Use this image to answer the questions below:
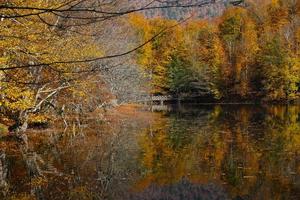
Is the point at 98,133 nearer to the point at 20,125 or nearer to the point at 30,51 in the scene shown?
the point at 20,125

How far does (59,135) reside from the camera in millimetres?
24500

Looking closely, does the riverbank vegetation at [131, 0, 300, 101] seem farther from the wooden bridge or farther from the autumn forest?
the autumn forest

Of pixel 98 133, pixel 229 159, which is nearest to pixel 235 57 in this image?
pixel 98 133

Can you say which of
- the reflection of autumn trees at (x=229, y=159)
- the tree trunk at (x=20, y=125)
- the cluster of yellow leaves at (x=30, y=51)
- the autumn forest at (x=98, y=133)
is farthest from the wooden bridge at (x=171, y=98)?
the tree trunk at (x=20, y=125)

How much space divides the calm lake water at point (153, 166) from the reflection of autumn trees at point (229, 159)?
22 mm

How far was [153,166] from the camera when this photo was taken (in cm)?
1580

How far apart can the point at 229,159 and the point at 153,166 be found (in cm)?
296

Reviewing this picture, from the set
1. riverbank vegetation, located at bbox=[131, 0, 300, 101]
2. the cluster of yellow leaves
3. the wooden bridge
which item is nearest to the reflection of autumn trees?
the cluster of yellow leaves

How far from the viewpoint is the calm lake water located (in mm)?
12102

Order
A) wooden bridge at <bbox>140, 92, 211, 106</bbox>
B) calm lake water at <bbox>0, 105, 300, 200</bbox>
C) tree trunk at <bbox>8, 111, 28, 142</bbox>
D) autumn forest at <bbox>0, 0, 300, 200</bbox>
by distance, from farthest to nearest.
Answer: wooden bridge at <bbox>140, 92, 211, 106</bbox>, tree trunk at <bbox>8, 111, 28, 142</bbox>, calm lake water at <bbox>0, 105, 300, 200</bbox>, autumn forest at <bbox>0, 0, 300, 200</bbox>

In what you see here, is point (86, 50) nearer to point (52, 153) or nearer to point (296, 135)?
point (52, 153)

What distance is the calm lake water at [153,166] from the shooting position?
1210 cm

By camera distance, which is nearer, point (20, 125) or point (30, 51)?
point (30, 51)

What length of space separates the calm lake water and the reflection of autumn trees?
22mm
